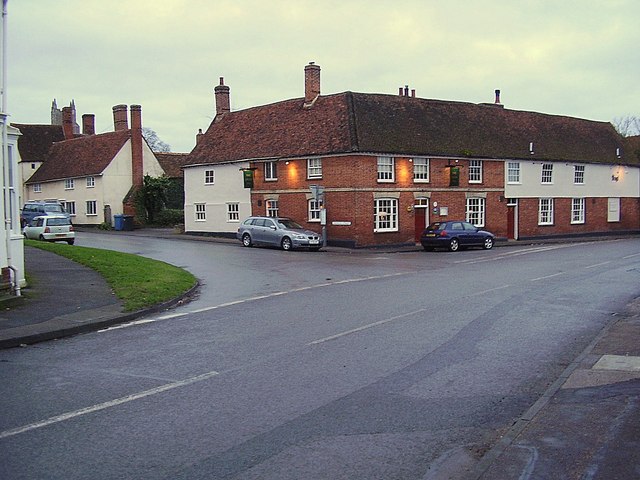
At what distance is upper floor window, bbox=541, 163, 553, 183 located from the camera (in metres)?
43.2

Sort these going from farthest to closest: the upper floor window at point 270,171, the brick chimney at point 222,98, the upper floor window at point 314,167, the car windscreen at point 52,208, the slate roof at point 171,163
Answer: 1. the slate roof at point 171,163
2. the brick chimney at point 222,98
3. the car windscreen at point 52,208
4. the upper floor window at point 270,171
5. the upper floor window at point 314,167

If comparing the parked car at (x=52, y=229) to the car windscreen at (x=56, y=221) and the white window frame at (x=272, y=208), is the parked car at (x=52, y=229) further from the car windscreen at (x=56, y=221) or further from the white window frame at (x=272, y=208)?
the white window frame at (x=272, y=208)

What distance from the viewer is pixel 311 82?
38156 mm

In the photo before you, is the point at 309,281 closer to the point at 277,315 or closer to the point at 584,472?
the point at 277,315

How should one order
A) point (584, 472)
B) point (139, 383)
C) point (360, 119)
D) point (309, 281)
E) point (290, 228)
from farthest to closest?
point (360, 119), point (290, 228), point (309, 281), point (139, 383), point (584, 472)

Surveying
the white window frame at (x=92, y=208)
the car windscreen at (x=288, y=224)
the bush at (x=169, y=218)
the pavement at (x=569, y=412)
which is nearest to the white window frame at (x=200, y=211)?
the bush at (x=169, y=218)

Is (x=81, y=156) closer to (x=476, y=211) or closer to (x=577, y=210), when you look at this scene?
(x=476, y=211)

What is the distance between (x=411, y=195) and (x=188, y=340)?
26449 mm

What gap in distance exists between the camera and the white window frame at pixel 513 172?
40.8 meters

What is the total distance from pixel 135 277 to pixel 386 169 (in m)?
19.9

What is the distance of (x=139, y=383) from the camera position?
7898 mm

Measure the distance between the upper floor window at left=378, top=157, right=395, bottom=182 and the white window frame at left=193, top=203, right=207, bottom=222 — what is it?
13.8m

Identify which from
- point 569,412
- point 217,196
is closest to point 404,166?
point 217,196

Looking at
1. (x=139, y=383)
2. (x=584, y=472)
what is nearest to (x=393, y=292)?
(x=139, y=383)
